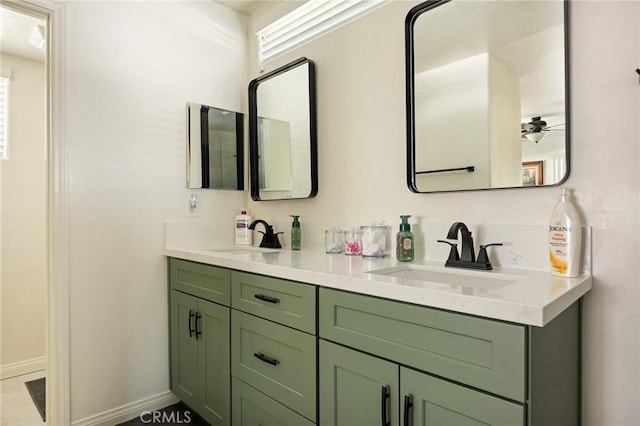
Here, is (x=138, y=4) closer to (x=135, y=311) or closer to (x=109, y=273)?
(x=109, y=273)

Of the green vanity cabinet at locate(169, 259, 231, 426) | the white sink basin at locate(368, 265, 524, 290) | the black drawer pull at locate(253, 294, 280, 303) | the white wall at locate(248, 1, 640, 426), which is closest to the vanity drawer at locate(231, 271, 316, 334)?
the black drawer pull at locate(253, 294, 280, 303)

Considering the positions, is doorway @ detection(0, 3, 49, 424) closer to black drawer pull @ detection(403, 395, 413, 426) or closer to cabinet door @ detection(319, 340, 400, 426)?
cabinet door @ detection(319, 340, 400, 426)

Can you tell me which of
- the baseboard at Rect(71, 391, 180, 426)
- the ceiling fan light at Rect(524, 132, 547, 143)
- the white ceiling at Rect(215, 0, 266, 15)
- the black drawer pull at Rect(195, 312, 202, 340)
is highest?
the white ceiling at Rect(215, 0, 266, 15)

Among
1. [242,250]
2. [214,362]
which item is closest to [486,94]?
[242,250]

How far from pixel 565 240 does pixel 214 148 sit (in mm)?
1942

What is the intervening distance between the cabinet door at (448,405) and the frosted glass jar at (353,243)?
81cm

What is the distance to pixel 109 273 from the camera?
2.00m

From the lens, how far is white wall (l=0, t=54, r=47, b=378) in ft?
8.82

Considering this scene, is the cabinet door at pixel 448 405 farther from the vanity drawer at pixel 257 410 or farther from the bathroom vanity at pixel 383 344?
the vanity drawer at pixel 257 410

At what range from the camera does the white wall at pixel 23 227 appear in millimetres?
2689

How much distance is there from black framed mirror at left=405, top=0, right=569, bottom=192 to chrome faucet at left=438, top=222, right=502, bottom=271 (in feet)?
0.61

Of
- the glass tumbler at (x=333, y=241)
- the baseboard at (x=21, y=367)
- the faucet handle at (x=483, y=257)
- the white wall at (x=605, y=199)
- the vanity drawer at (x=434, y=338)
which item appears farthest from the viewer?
the baseboard at (x=21, y=367)

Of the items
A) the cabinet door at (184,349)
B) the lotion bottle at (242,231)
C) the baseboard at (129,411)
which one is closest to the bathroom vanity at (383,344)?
the cabinet door at (184,349)

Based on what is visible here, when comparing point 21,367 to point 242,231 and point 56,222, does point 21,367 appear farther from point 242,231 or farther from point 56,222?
point 242,231
